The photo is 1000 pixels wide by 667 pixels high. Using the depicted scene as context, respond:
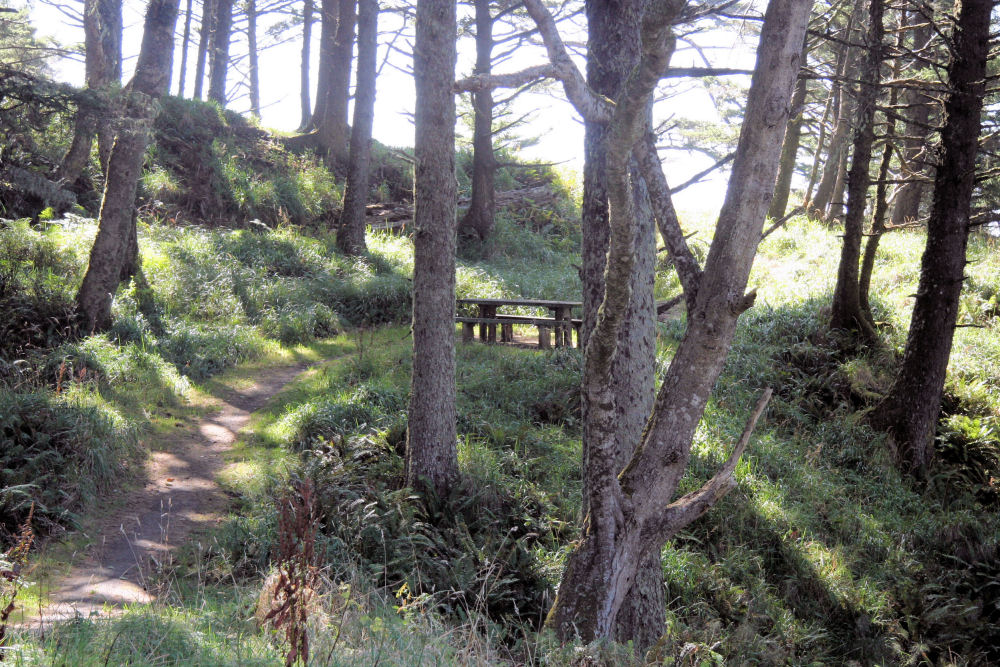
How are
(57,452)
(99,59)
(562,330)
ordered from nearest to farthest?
(57,452) < (562,330) < (99,59)

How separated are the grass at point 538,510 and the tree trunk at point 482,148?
6.31 meters

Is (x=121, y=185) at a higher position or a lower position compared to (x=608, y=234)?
higher

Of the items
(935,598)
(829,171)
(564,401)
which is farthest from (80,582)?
(829,171)

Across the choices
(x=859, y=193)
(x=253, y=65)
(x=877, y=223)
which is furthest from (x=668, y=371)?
(x=253, y=65)

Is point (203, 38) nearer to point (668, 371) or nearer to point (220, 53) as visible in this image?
point (220, 53)

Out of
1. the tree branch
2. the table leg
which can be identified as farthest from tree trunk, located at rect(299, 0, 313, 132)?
the tree branch

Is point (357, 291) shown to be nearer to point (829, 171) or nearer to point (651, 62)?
point (651, 62)

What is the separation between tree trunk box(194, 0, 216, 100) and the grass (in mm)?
15652

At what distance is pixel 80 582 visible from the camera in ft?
15.8

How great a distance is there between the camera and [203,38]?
25.8m

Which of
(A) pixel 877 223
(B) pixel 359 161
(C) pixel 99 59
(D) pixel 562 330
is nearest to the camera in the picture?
(A) pixel 877 223

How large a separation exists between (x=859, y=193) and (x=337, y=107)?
1433 centimetres

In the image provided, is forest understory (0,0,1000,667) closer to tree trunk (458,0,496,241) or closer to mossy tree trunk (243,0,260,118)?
tree trunk (458,0,496,241)

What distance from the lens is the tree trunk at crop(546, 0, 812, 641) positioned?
359 centimetres
